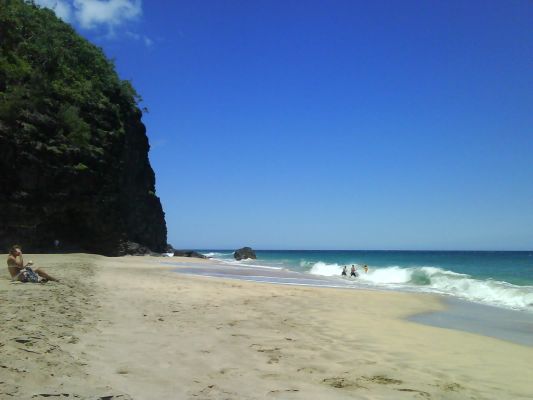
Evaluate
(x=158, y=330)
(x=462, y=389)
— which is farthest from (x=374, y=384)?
(x=158, y=330)

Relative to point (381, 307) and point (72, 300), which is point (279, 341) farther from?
point (381, 307)

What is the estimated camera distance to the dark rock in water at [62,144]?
1110 inches

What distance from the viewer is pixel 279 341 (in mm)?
7305

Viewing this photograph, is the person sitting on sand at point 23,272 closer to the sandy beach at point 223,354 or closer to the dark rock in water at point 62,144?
the sandy beach at point 223,354

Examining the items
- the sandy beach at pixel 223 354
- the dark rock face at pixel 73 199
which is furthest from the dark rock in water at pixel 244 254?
the sandy beach at pixel 223 354

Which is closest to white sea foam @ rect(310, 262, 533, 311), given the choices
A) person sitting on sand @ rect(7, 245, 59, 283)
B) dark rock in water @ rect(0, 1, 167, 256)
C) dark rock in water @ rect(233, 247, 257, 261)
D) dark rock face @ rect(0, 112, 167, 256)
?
person sitting on sand @ rect(7, 245, 59, 283)

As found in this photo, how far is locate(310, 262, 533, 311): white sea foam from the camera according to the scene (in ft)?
58.8

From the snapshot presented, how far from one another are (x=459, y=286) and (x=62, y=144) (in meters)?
28.8

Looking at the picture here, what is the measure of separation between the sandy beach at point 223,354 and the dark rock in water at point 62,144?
21028 mm

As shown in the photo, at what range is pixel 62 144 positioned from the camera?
31141 mm

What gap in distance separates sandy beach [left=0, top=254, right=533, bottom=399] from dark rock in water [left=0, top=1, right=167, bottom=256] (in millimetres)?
21028

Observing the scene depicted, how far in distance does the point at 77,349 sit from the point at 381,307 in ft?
35.0

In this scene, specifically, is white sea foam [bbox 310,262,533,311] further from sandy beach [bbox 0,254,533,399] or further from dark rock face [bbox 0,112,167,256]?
dark rock face [bbox 0,112,167,256]

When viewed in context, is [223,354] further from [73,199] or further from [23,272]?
[73,199]
